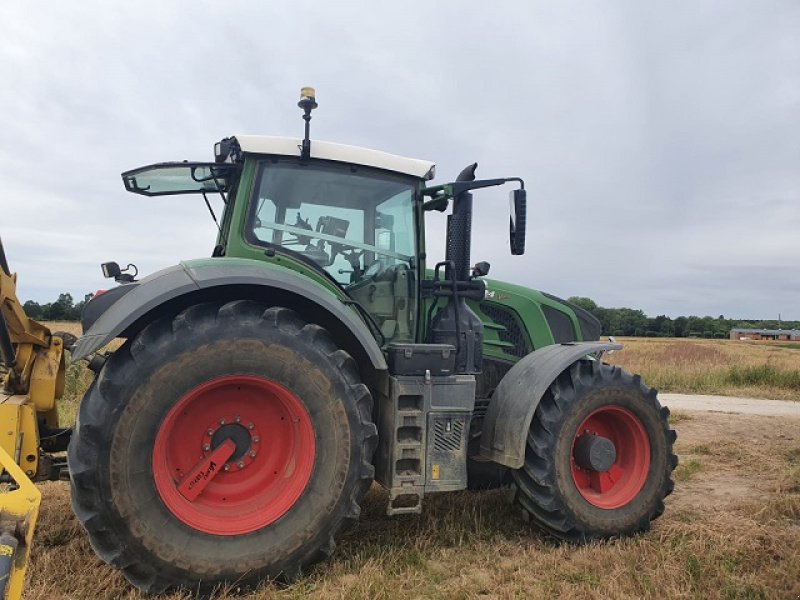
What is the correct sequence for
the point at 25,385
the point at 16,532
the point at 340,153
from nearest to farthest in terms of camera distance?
the point at 16,532
the point at 25,385
the point at 340,153

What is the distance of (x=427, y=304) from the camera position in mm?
4594

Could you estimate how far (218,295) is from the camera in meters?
3.62

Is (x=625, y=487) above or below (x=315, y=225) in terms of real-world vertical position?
below

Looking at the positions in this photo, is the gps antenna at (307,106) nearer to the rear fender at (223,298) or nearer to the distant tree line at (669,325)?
the rear fender at (223,298)

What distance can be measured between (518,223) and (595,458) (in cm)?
174

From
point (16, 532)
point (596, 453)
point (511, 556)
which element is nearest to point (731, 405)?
point (596, 453)

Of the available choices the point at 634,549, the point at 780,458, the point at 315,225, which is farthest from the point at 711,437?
the point at 315,225

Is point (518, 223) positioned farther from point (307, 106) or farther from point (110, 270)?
point (110, 270)

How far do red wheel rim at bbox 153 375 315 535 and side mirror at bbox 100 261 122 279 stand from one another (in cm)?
135

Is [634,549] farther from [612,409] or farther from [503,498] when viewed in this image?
[503,498]

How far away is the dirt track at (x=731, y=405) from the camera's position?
11453mm

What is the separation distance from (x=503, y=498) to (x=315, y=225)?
2.75m

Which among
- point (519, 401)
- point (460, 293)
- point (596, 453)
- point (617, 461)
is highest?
point (460, 293)

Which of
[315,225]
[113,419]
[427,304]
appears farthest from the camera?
[427,304]
